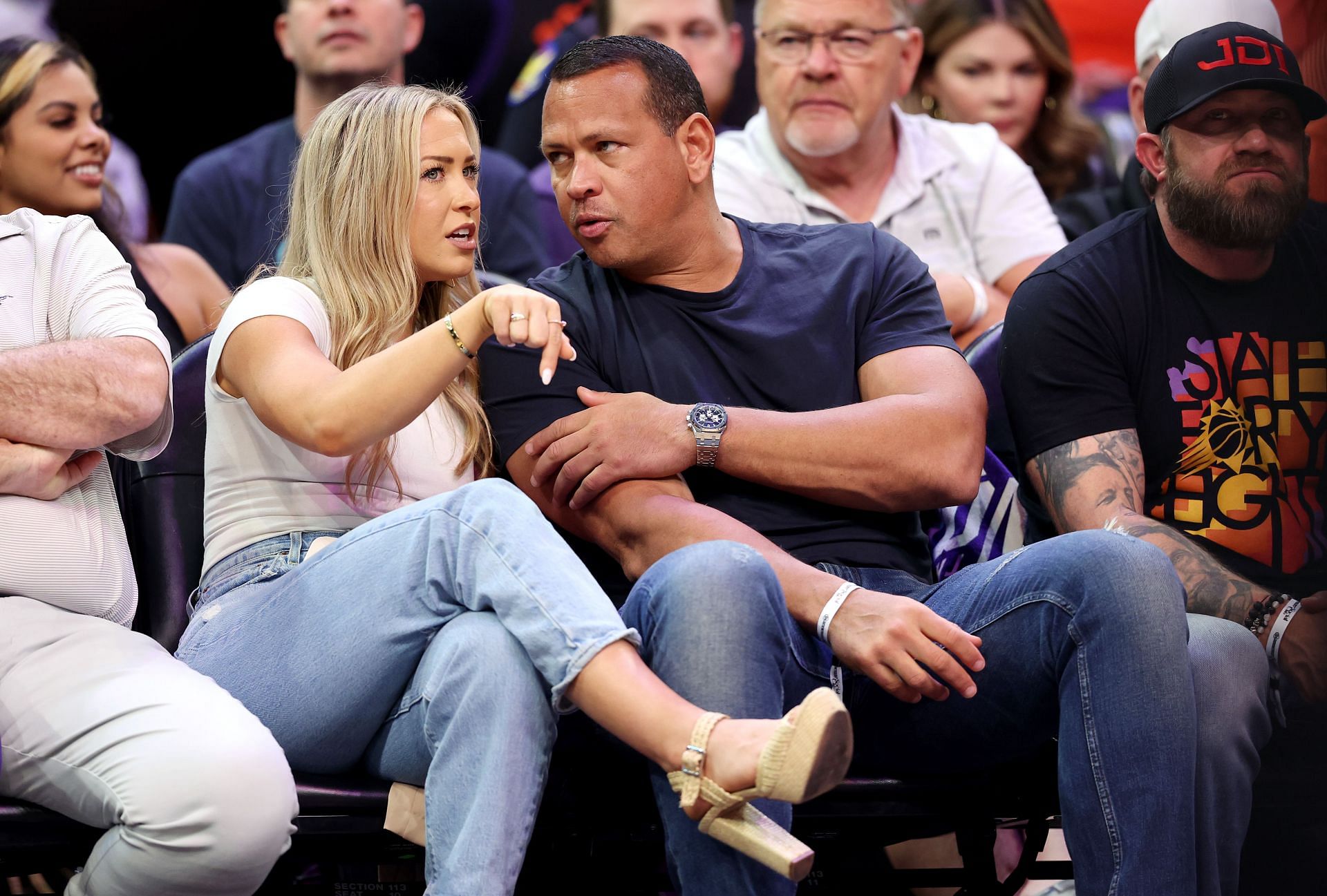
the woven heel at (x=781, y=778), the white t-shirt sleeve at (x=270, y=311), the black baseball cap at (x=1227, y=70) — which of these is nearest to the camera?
the woven heel at (x=781, y=778)

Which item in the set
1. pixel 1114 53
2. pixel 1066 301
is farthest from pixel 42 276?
pixel 1114 53

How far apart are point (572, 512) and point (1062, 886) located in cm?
99

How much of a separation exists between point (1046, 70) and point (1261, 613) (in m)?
2.07

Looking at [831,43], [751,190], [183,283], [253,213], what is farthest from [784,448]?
[253,213]

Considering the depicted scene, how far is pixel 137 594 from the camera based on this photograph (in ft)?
6.75

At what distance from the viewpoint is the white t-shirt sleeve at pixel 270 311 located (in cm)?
200

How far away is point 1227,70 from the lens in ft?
7.39

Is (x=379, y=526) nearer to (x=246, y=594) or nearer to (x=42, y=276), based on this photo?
(x=246, y=594)

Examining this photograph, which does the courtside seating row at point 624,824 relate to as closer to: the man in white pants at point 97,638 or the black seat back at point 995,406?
the man in white pants at point 97,638

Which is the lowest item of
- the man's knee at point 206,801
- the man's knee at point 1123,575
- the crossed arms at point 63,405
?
the man's knee at point 206,801

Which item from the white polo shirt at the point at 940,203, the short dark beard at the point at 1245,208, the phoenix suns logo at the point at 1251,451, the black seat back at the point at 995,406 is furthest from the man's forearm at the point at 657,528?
the white polo shirt at the point at 940,203

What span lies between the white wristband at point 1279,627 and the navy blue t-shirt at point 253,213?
197 centimetres

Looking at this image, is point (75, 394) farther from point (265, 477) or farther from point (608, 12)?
point (608, 12)

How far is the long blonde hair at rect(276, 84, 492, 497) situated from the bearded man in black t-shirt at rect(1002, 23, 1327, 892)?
2.89 feet
